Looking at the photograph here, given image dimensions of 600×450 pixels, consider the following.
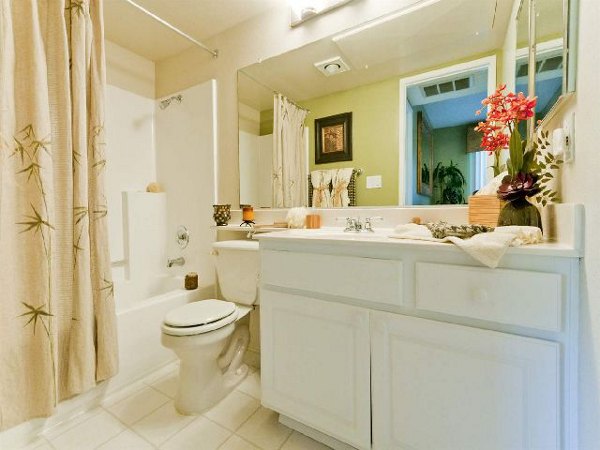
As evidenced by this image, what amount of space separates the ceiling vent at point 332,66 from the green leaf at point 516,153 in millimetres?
990

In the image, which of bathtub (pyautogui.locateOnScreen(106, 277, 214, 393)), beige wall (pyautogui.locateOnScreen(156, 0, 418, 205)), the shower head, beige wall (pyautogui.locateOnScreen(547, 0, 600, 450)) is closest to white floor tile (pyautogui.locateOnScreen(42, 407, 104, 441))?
bathtub (pyautogui.locateOnScreen(106, 277, 214, 393))

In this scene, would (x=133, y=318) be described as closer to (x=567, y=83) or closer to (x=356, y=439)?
(x=356, y=439)

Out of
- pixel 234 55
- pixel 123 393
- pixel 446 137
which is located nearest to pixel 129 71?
pixel 234 55

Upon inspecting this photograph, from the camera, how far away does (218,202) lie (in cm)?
207

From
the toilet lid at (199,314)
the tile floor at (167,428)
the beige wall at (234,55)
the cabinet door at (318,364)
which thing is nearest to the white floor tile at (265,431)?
the tile floor at (167,428)

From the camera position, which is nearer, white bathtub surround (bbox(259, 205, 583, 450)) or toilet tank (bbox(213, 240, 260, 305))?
white bathtub surround (bbox(259, 205, 583, 450))

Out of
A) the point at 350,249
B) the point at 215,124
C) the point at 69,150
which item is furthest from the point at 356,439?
the point at 215,124

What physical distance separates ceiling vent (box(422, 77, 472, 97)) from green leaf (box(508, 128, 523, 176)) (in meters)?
0.53

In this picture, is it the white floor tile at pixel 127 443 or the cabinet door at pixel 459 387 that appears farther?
the white floor tile at pixel 127 443

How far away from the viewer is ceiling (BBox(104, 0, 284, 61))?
1756mm

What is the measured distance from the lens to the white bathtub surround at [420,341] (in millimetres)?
695

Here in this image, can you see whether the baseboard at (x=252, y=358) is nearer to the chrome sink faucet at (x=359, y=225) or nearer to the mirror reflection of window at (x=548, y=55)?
the chrome sink faucet at (x=359, y=225)

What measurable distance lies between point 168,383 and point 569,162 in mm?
1975

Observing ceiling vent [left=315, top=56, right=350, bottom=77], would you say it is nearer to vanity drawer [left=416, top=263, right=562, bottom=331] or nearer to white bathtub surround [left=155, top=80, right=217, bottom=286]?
white bathtub surround [left=155, top=80, right=217, bottom=286]
